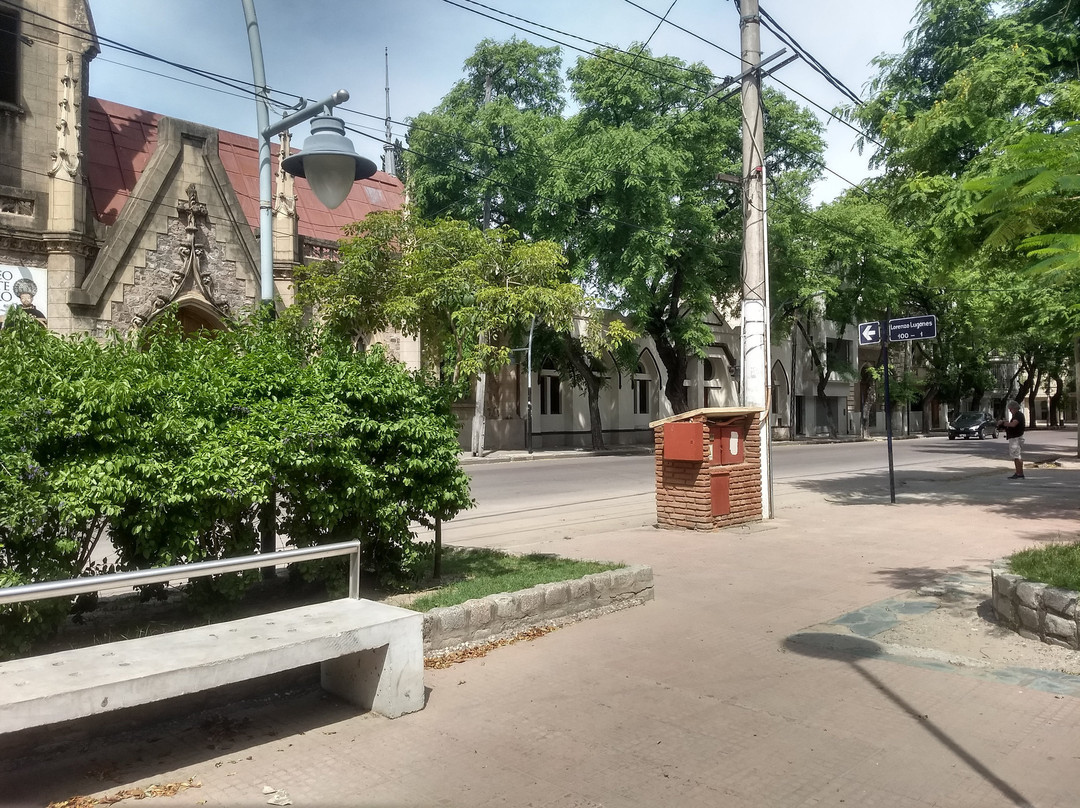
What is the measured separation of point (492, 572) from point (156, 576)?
384cm

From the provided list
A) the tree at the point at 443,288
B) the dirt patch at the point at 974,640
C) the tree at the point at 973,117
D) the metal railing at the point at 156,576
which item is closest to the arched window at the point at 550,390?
the tree at the point at 973,117

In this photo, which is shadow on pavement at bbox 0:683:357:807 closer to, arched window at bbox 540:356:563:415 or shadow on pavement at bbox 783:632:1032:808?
shadow on pavement at bbox 783:632:1032:808

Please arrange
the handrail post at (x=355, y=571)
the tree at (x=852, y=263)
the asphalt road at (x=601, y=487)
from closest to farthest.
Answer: the handrail post at (x=355, y=571) < the asphalt road at (x=601, y=487) < the tree at (x=852, y=263)

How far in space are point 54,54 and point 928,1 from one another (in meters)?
20.3

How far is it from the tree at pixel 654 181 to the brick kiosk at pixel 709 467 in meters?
17.4

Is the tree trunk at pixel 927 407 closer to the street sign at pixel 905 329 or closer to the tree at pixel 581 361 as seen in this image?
the tree at pixel 581 361

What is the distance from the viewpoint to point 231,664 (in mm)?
3994

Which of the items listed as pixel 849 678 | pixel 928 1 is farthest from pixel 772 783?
pixel 928 1

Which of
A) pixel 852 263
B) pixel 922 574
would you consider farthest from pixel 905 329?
pixel 852 263

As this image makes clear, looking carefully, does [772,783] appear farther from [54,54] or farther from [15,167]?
[54,54]

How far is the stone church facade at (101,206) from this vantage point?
65.0ft

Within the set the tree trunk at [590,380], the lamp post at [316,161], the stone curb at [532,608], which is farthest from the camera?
the tree trunk at [590,380]

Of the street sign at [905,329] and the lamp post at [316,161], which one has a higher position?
the lamp post at [316,161]

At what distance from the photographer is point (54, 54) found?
2069cm
